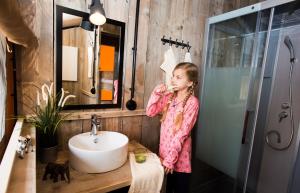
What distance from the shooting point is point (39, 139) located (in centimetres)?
104

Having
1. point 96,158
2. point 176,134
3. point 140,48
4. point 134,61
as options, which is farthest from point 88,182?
point 140,48

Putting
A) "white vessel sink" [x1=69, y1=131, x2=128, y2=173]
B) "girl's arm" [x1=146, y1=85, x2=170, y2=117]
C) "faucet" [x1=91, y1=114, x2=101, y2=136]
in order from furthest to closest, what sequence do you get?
"girl's arm" [x1=146, y1=85, x2=170, y2=117]
"faucet" [x1=91, y1=114, x2=101, y2=136]
"white vessel sink" [x1=69, y1=131, x2=128, y2=173]

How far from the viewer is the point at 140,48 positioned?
1.45m

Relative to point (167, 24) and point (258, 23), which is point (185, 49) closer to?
point (167, 24)

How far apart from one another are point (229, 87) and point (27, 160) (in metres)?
1.61

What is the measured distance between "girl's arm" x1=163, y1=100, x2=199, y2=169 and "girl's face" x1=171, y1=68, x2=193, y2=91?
0.13m

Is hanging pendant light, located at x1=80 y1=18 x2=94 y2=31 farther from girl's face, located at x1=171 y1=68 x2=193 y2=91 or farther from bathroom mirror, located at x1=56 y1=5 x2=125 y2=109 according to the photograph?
girl's face, located at x1=171 y1=68 x2=193 y2=91

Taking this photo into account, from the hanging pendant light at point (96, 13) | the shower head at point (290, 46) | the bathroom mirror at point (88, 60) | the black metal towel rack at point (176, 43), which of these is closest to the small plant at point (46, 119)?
the bathroom mirror at point (88, 60)

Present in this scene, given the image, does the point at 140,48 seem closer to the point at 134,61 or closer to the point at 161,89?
the point at 134,61

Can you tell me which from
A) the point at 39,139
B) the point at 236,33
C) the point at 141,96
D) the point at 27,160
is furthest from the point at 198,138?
the point at 27,160

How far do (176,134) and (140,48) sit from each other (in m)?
0.72

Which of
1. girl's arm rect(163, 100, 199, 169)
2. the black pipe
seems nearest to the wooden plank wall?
the black pipe

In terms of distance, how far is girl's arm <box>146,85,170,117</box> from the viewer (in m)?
1.31

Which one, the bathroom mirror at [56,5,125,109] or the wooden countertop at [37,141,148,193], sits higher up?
the bathroom mirror at [56,5,125,109]
